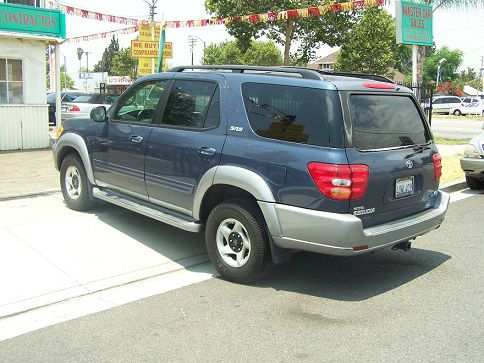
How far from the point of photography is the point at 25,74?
12.4 meters

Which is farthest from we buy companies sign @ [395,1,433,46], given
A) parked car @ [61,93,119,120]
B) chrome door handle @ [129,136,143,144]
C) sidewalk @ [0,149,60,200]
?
chrome door handle @ [129,136,143,144]

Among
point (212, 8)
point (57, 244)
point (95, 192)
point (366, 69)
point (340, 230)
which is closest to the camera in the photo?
point (340, 230)

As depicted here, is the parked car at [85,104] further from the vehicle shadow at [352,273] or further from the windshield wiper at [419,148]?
the windshield wiper at [419,148]

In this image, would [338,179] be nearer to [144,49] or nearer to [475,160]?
[475,160]

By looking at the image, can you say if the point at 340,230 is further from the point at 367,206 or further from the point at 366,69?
the point at 366,69

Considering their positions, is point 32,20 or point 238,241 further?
point 32,20

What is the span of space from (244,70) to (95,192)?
8.53 ft

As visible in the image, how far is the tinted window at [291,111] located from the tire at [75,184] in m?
2.98

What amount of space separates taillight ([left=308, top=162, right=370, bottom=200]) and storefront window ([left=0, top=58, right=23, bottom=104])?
10.4 m

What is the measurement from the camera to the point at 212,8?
906 inches

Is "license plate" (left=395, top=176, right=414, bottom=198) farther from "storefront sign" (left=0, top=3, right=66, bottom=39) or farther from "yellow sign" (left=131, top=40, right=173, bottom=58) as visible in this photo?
"yellow sign" (left=131, top=40, right=173, bottom=58)

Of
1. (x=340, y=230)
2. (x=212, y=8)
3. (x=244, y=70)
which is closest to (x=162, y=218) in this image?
(x=244, y=70)

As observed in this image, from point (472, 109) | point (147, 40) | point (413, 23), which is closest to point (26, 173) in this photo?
point (147, 40)

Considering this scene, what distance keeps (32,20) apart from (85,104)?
20.4ft
